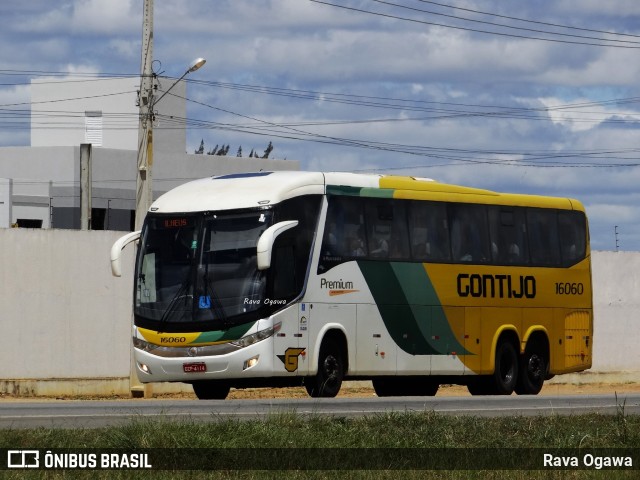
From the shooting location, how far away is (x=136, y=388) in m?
31.2

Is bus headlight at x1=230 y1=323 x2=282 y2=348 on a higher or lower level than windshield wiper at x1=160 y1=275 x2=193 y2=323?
lower

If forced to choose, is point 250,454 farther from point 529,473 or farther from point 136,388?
point 136,388

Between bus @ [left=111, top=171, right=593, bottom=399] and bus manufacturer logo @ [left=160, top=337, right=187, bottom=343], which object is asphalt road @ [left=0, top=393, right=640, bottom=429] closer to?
bus @ [left=111, top=171, right=593, bottom=399]

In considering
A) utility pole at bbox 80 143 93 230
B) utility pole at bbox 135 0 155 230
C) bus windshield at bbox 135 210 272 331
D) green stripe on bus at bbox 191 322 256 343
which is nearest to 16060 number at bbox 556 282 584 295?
bus windshield at bbox 135 210 272 331

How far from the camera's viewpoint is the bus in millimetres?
22422

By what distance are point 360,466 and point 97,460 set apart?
2211mm

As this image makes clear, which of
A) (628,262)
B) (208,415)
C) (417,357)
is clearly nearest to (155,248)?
(417,357)

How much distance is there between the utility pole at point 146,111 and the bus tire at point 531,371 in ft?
30.6

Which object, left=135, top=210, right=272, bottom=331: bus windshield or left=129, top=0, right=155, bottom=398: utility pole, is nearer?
left=135, top=210, right=272, bottom=331: bus windshield

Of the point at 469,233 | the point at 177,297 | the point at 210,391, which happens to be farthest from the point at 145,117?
the point at 177,297

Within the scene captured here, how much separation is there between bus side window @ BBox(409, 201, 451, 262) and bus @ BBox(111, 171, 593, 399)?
25 mm

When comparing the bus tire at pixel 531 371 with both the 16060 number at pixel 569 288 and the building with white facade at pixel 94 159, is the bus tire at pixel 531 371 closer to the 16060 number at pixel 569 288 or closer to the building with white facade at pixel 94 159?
the 16060 number at pixel 569 288

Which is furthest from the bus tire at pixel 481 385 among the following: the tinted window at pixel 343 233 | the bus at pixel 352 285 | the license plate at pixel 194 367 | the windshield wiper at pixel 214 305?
the license plate at pixel 194 367

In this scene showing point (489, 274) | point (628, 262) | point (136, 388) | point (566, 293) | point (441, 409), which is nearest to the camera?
point (441, 409)
